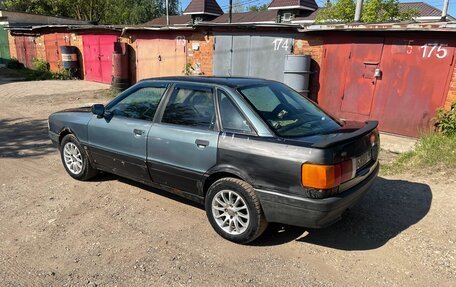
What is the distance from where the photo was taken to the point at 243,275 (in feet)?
9.59

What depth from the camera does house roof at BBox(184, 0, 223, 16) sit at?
1172 inches

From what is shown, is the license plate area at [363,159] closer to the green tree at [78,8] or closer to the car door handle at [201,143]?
the car door handle at [201,143]

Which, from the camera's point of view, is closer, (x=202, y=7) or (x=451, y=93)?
(x=451, y=93)

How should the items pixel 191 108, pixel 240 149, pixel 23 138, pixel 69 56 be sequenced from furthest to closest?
pixel 69 56, pixel 23 138, pixel 191 108, pixel 240 149

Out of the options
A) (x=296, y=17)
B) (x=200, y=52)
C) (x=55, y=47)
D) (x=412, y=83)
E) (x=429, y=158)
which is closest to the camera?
(x=429, y=158)

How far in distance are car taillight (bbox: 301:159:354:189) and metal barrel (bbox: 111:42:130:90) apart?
12.5 metres

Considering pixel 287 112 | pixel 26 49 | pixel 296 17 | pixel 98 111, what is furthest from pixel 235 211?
pixel 296 17

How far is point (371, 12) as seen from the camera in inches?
569

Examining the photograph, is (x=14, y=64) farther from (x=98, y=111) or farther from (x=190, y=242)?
(x=190, y=242)

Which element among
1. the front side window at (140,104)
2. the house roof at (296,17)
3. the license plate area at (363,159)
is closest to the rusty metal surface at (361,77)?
the license plate area at (363,159)

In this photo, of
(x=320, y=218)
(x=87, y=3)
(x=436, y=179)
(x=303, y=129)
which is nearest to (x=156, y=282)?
(x=320, y=218)

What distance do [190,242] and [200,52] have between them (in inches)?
374

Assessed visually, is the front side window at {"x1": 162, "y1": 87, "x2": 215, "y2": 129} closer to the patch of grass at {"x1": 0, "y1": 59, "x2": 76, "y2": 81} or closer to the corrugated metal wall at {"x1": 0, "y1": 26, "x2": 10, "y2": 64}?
the patch of grass at {"x1": 0, "y1": 59, "x2": 76, "y2": 81}

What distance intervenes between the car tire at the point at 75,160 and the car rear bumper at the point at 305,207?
2.68 m
